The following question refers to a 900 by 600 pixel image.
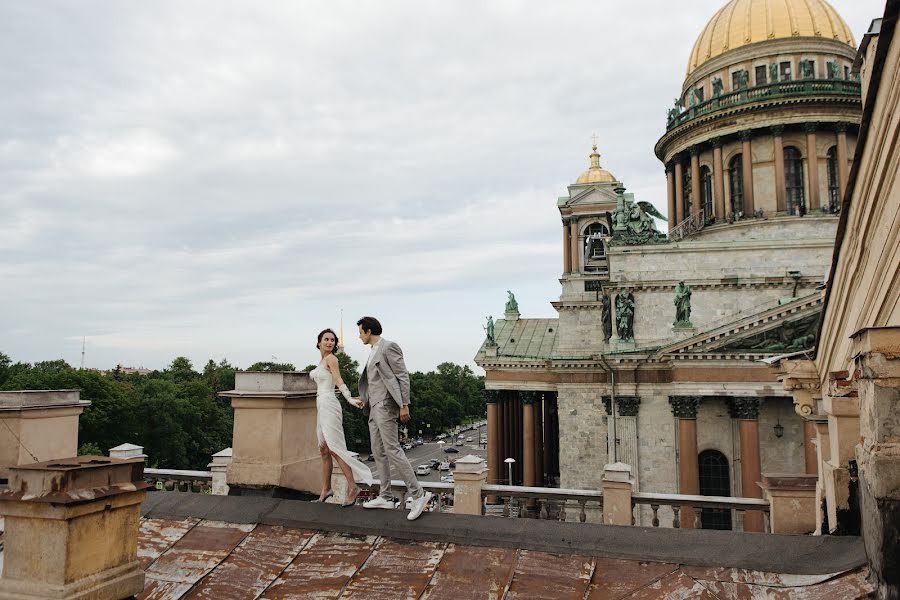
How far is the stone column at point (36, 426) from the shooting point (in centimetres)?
768

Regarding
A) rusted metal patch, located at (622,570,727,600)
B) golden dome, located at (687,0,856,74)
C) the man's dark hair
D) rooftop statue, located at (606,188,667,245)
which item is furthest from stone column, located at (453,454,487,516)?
golden dome, located at (687,0,856,74)

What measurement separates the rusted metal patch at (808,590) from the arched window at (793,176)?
33.3 metres

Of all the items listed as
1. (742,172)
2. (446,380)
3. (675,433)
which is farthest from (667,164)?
(446,380)

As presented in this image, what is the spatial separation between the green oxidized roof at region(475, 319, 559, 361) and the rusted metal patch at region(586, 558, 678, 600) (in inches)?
1199

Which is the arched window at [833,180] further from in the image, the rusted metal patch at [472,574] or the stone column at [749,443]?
the rusted metal patch at [472,574]

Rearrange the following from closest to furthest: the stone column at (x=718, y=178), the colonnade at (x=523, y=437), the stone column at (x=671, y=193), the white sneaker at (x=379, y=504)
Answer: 1. the white sneaker at (x=379, y=504)
2. the colonnade at (x=523, y=437)
3. the stone column at (x=718, y=178)
4. the stone column at (x=671, y=193)

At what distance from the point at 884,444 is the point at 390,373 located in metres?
4.14

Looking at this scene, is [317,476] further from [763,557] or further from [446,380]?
[446,380]

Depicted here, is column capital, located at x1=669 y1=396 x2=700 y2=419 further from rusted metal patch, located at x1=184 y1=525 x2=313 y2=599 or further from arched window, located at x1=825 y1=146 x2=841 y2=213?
rusted metal patch, located at x1=184 y1=525 x2=313 y2=599

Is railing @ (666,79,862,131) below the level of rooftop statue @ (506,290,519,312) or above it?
above

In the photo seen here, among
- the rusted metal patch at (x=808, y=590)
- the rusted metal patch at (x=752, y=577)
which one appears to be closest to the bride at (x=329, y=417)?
the rusted metal patch at (x=752, y=577)

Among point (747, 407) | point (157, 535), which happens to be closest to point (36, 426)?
point (157, 535)

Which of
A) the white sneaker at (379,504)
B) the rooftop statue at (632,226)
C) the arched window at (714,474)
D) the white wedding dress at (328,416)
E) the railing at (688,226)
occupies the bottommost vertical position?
the arched window at (714,474)

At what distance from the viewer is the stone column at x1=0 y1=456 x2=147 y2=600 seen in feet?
13.1
